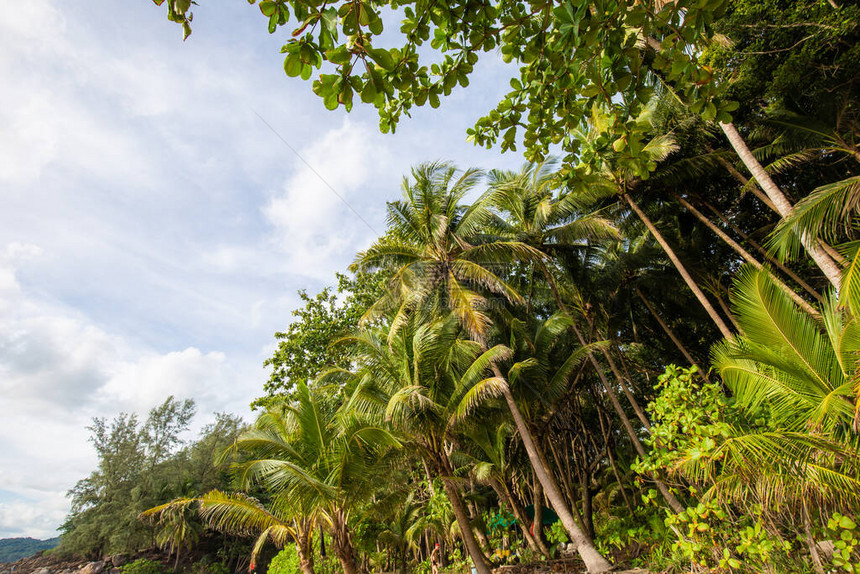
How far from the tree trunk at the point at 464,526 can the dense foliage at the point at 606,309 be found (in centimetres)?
6

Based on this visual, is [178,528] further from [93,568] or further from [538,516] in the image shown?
[538,516]

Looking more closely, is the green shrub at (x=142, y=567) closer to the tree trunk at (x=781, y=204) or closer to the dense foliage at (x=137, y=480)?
the dense foliage at (x=137, y=480)

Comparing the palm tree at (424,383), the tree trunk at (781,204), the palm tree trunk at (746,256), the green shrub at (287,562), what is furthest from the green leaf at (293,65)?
the green shrub at (287,562)

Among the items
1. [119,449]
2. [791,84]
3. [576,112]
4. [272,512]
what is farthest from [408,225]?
[119,449]

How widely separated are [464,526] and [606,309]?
30.4ft

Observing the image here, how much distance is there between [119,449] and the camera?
28.3 m

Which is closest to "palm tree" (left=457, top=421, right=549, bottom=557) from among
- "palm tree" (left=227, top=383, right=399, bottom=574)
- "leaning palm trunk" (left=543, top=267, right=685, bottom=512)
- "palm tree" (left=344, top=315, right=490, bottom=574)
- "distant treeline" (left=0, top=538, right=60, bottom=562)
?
"palm tree" (left=344, top=315, right=490, bottom=574)

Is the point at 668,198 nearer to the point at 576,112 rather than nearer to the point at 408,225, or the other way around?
the point at 408,225

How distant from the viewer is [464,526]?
830 cm

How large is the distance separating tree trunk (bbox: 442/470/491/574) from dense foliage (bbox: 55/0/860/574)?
64 mm

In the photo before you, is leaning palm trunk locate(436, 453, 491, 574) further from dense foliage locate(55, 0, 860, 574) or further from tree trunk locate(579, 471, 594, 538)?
tree trunk locate(579, 471, 594, 538)

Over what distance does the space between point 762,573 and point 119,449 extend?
36.7 m

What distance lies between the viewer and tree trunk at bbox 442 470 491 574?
799cm

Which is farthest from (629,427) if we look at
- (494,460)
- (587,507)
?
(587,507)
